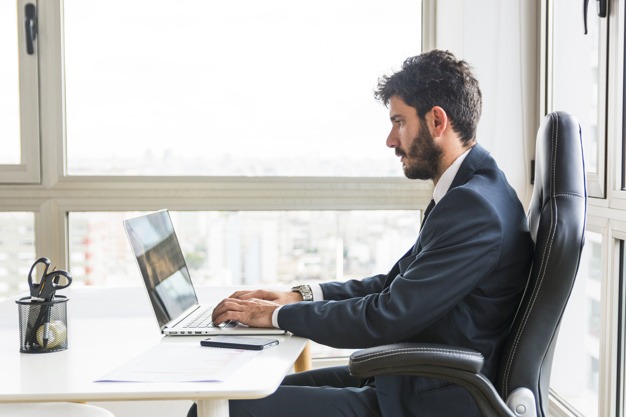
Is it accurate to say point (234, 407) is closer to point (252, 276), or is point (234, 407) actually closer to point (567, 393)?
point (252, 276)

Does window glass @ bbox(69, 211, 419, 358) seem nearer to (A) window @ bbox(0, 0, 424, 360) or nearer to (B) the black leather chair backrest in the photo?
(A) window @ bbox(0, 0, 424, 360)

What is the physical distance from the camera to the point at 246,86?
3.04m

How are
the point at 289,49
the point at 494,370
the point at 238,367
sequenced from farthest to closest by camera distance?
the point at 289,49 → the point at 494,370 → the point at 238,367

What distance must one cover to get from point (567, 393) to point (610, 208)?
0.83 metres

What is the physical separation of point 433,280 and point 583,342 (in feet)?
4.66

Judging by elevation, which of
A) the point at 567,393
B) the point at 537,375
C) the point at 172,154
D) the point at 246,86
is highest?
the point at 246,86

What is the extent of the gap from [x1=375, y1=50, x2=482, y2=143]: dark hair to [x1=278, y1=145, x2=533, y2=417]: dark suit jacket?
23 centimetres

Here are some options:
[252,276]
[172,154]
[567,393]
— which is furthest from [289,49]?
[567,393]

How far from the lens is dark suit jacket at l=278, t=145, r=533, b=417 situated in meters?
1.60

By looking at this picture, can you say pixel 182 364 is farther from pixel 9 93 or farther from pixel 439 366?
pixel 9 93

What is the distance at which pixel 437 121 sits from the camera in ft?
6.15

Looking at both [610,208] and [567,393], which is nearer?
[610,208]

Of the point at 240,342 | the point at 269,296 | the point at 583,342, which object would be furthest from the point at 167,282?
the point at 583,342

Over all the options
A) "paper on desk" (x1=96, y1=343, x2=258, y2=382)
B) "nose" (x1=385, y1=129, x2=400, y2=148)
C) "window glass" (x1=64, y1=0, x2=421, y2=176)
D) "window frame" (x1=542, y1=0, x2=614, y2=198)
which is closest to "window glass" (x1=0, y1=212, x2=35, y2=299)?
"window glass" (x1=64, y1=0, x2=421, y2=176)
